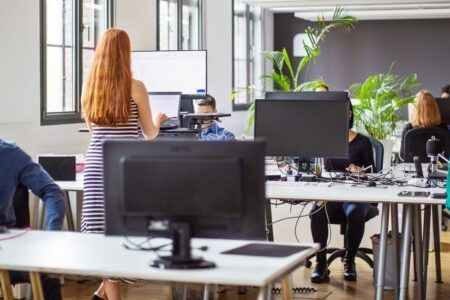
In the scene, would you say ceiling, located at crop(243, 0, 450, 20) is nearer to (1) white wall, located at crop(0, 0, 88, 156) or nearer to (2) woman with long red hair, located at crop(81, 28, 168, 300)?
(1) white wall, located at crop(0, 0, 88, 156)

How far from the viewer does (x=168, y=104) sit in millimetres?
6574

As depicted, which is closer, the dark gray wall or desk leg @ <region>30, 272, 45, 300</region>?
desk leg @ <region>30, 272, 45, 300</region>

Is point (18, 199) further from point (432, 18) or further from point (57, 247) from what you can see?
point (432, 18)

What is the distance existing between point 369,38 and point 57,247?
11.5m

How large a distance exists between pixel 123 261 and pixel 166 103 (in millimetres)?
3574

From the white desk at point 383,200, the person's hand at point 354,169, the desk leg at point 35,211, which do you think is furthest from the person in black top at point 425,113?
the desk leg at point 35,211

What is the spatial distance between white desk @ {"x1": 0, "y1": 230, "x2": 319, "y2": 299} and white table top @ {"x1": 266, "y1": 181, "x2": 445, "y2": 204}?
135 cm

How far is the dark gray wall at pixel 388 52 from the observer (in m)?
14.1

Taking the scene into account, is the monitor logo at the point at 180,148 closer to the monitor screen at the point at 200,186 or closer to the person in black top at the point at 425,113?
the monitor screen at the point at 200,186

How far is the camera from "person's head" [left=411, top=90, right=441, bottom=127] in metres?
7.51

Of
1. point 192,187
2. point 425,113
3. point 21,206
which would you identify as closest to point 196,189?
point 192,187

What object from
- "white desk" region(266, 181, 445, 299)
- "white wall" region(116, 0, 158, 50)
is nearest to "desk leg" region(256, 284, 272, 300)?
"white desk" region(266, 181, 445, 299)

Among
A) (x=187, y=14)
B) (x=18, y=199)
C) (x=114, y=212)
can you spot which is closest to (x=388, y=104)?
(x=187, y=14)

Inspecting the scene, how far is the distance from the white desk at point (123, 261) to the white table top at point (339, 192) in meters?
1.35
